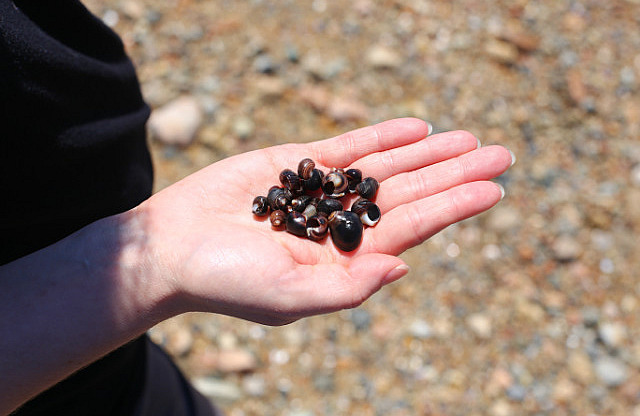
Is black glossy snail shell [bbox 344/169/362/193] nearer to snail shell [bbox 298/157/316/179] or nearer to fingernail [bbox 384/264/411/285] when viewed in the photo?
snail shell [bbox 298/157/316/179]

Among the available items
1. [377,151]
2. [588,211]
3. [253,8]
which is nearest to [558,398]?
[588,211]

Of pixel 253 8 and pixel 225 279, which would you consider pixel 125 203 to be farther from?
pixel 253 8

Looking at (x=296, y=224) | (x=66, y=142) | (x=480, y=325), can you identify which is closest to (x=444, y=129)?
(x=480, y=325)

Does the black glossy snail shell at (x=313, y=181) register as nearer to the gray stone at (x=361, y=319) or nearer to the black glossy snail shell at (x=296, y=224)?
the black glossy snail shell at (x=296, y=224)

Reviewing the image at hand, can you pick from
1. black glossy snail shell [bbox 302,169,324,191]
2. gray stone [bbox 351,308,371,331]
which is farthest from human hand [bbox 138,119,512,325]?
gray stone [bbox 351,308,371,331]

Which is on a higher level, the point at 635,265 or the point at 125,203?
the point at 125,203

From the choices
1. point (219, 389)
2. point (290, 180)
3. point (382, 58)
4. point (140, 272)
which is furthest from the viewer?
point (382, 58)

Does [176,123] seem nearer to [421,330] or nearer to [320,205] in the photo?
[320,205]
